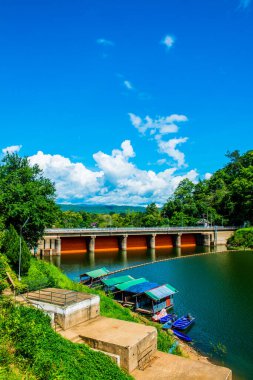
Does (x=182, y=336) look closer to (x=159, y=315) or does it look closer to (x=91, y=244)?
(x=159, y=315)

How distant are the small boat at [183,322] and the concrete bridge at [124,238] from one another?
119 ft

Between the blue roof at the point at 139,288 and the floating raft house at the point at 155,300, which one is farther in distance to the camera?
the blue roof at the point at 139,288

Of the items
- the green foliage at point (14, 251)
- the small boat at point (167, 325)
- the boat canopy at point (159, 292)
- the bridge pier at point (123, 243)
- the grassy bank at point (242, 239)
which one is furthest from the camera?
the grassy bank at point (242, 239)

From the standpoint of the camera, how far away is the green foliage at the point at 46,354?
40.9 feet

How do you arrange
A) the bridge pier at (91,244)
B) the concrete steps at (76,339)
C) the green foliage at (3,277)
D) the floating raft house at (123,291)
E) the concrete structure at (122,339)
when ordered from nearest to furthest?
the concrete structure at (122,339)
the concrete steps at (76,339)
the green foliage at (3,277)
the floating raft house at (123,291)
the bridge pier at (91,244)

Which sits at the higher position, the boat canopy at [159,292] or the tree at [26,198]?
the tree at [26,198]

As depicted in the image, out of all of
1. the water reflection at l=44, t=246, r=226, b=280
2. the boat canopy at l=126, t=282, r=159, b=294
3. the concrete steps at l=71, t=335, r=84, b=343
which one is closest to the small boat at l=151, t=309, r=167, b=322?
the boat canopy at l=126, t=282, r=159, b=294

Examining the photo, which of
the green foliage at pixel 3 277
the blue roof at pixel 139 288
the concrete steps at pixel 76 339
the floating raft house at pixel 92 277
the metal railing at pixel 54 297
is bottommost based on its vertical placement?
the floating raft house at pixel 92 277

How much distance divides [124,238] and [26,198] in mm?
39871

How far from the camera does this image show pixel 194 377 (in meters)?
15.4

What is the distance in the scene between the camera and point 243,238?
Answer: 74875 millimetres

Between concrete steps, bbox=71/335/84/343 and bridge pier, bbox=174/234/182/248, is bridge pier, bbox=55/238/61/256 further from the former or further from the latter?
concrete steps, bbox=71/335/84/343

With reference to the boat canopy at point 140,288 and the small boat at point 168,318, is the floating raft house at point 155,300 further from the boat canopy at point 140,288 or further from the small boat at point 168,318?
the small boat at point 168,318

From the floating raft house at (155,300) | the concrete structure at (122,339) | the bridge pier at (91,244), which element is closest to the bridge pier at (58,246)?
the bridge pier at (91,244)
